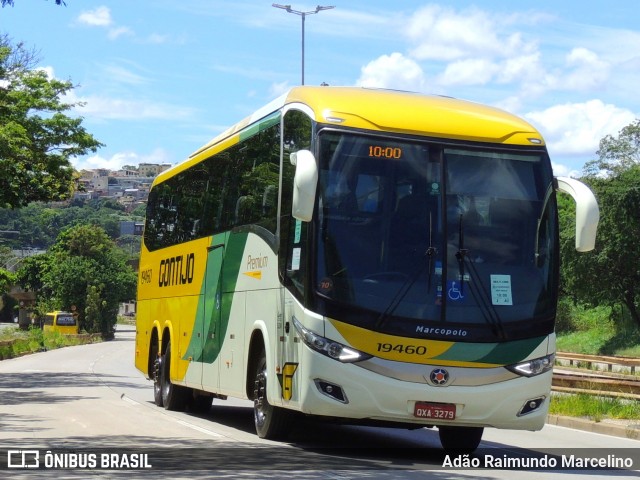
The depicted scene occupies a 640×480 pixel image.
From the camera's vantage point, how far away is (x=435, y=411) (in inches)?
508

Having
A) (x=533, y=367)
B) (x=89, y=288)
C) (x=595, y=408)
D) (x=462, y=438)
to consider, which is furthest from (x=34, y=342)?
(x=533, y=367)

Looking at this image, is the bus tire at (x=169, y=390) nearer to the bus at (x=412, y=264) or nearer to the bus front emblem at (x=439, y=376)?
the bus at (x=412, y=264)

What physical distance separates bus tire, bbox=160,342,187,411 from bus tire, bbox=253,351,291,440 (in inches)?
249

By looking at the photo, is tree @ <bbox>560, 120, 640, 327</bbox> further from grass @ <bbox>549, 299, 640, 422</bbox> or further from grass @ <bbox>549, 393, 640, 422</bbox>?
grass @ <bbox>549, 393, 640, 422</bbox>

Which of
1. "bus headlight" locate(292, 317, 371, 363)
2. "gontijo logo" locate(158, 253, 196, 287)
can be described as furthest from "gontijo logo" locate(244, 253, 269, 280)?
"gontijo logo" locate(158, 253, 196, 287)

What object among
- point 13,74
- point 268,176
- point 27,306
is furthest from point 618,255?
point 27,306

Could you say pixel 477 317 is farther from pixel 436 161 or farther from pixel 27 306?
pixel 27 306

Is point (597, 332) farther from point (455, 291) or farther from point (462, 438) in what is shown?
point (455, 291)

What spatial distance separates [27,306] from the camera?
14175 cm

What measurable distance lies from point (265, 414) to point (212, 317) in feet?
11.5

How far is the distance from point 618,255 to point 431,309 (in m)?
53.3

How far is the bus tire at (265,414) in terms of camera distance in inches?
582

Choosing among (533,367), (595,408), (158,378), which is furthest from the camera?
Result: (158,378)

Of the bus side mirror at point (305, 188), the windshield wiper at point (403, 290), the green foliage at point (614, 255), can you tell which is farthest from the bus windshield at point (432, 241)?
the green foliage at point (614, 255)
